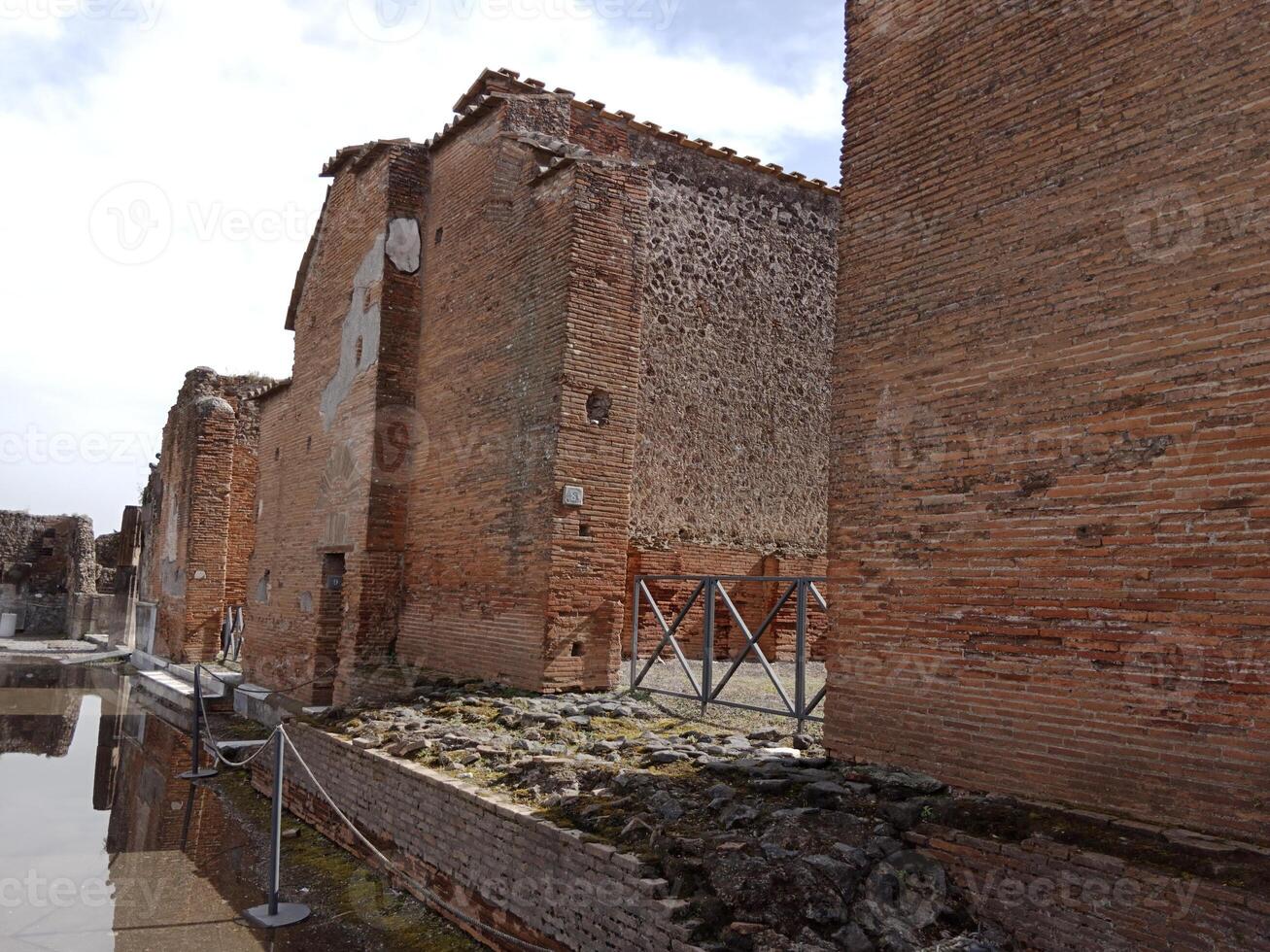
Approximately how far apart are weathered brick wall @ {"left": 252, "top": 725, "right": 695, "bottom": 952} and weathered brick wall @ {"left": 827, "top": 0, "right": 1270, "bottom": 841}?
1804mm

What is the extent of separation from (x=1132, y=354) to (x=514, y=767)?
15.6 feet

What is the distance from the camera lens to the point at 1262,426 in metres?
4.15

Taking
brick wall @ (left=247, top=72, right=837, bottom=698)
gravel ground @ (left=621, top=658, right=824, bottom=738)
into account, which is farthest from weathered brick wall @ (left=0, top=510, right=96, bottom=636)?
gravel ground @ (left=621, top=658, right=824, bottom=738)

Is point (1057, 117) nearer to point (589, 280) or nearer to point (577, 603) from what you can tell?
point (589, 280)

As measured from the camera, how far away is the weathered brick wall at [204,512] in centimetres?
1909

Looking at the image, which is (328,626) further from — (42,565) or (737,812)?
(42,565)

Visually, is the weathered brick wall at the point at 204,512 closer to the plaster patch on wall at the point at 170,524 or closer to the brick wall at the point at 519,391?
the plaster patch on wall at the point at 170,524

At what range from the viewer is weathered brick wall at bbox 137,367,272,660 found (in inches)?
752

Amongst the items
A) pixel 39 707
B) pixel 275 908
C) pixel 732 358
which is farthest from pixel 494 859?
pixel 39 707

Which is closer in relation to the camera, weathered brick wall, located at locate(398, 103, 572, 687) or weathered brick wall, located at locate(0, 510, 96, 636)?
weathered brick wall, located at locate(398, 103, 572, 687)

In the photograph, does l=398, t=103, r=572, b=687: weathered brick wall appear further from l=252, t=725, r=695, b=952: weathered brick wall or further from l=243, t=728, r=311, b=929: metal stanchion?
l=243, t=728, r=311, b=929: metal stanchion

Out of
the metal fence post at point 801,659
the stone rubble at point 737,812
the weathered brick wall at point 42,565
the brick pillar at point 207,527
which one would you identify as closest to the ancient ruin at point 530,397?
the stone rubble at point 737,812

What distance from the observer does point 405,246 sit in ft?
39.8

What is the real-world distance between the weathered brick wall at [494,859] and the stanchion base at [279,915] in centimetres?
75
